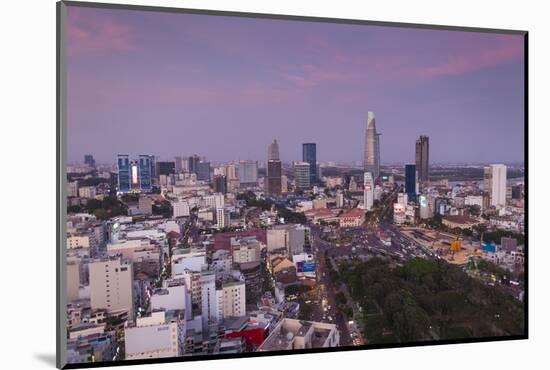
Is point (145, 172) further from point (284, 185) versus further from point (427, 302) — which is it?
point (427, 302)

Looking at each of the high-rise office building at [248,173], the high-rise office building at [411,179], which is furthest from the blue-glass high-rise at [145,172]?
the high-rise office building at [411,179]

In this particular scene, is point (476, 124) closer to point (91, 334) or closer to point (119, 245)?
point (119, 245)

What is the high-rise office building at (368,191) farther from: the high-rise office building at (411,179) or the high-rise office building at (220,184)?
the high-rise office building at (220,184)

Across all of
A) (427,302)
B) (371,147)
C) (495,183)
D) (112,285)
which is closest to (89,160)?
(112,285)

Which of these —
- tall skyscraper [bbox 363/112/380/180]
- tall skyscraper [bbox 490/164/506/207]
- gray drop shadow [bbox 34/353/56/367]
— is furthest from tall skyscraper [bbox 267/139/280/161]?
gray drop shadow [bbox 34/353/56/367]

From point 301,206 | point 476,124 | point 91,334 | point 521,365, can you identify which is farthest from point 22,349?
point 476,124

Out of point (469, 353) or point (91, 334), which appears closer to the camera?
point (91, 334)
